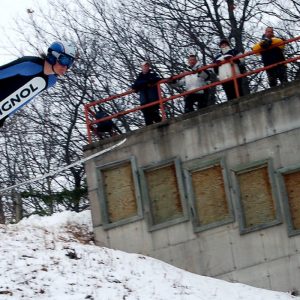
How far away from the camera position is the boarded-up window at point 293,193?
14.5 metres

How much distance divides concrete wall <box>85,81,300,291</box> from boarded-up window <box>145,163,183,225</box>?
0.71 feet

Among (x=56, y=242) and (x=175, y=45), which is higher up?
(x=175, y=45)

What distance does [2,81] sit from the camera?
8.55 m

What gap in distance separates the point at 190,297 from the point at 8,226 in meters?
5.04

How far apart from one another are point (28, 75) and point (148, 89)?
24.9 ft

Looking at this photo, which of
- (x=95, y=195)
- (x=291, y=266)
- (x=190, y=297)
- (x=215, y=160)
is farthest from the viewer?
(x=95, y=195)

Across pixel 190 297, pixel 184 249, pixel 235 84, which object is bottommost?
pixel 190 297

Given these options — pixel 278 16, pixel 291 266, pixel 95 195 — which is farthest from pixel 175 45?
pixel 291 266

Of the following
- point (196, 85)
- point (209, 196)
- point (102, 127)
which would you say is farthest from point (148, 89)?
point (209, 196)

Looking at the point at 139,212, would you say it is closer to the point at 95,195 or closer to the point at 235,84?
the point at 95,195

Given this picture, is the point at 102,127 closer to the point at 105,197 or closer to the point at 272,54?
the point at 105,197

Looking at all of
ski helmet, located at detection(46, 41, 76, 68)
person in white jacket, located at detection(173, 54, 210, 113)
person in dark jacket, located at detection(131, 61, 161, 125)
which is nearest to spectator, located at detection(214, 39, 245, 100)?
person in white jacket, located at detection(173, 54, 210, 113)

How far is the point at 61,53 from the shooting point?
884 centimetres

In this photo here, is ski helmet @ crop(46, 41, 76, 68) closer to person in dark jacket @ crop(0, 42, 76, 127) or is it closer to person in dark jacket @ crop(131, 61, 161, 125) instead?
person in dark jacket @ crop(0, 42, 76, 127)
